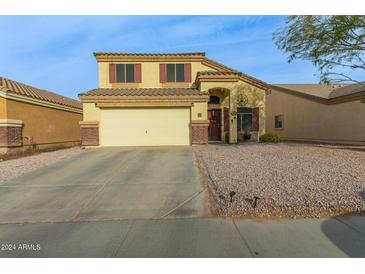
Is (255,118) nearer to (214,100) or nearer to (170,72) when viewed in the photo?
(214,100)

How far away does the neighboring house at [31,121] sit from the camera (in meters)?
11.4

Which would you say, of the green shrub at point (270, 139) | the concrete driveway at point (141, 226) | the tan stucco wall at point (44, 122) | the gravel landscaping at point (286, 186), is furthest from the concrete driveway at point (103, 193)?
the green shrub at point (270, 139)

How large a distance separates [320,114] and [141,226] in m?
18.2

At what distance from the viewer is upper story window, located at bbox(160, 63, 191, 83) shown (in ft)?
55.8

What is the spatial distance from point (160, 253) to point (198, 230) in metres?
0.85

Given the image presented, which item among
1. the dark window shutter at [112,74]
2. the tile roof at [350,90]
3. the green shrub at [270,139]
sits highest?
the dark window shutter at [112,74]

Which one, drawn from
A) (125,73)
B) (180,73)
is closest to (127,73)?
(125,73)

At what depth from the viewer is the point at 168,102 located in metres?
13.3

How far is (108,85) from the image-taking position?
16656 mm

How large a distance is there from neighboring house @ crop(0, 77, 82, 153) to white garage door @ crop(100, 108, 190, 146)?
4038 millimetres

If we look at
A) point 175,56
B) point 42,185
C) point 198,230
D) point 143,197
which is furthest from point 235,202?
point 175,56

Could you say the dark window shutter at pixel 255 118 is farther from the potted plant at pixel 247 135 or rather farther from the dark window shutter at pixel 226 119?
the dark window shutter at pixel 226 119

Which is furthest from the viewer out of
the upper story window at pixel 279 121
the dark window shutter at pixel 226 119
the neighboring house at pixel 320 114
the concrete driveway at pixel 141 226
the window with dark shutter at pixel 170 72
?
the upper story window at pixel 279 121

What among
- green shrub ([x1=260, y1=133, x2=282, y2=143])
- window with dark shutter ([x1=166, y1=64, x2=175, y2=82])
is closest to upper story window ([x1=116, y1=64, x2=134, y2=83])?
window with dark shutter ([x1=166, y1=64, x2=175, y2=82])
